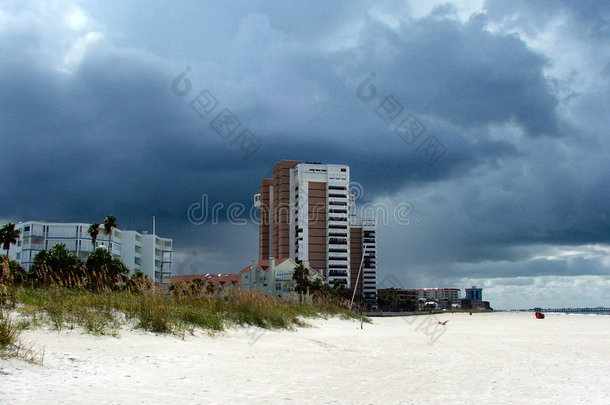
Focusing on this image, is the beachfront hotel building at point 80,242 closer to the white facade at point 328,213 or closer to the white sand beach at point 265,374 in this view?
the white facade at point 328,213

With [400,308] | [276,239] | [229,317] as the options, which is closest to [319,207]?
[276,239]

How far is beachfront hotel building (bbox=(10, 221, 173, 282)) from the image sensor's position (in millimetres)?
101625

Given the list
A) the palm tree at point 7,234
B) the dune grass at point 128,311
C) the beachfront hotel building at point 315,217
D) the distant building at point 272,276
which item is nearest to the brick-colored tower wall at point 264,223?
the beachfront hotel building at point 315,217

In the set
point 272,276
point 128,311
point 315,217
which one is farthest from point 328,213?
point 128,311

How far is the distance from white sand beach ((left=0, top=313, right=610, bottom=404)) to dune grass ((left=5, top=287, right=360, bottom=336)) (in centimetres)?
49

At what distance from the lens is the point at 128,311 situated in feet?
49.2

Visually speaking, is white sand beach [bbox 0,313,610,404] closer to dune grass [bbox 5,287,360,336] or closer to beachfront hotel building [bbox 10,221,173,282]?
dune grass [bbox 5,287,360,336]

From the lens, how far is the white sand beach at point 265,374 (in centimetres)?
830

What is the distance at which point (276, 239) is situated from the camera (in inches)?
6526

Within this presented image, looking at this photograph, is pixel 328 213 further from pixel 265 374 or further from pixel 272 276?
pixel 265 374

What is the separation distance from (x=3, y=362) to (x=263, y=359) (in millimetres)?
6126

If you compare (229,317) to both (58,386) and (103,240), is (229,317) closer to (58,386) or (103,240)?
(58,386)

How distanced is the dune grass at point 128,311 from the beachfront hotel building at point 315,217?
13037 centimetres

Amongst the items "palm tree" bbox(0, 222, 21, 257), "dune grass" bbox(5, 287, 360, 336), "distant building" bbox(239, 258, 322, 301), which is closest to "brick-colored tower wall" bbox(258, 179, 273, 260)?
"distant building" bbox(239, 258, 322, 301)
